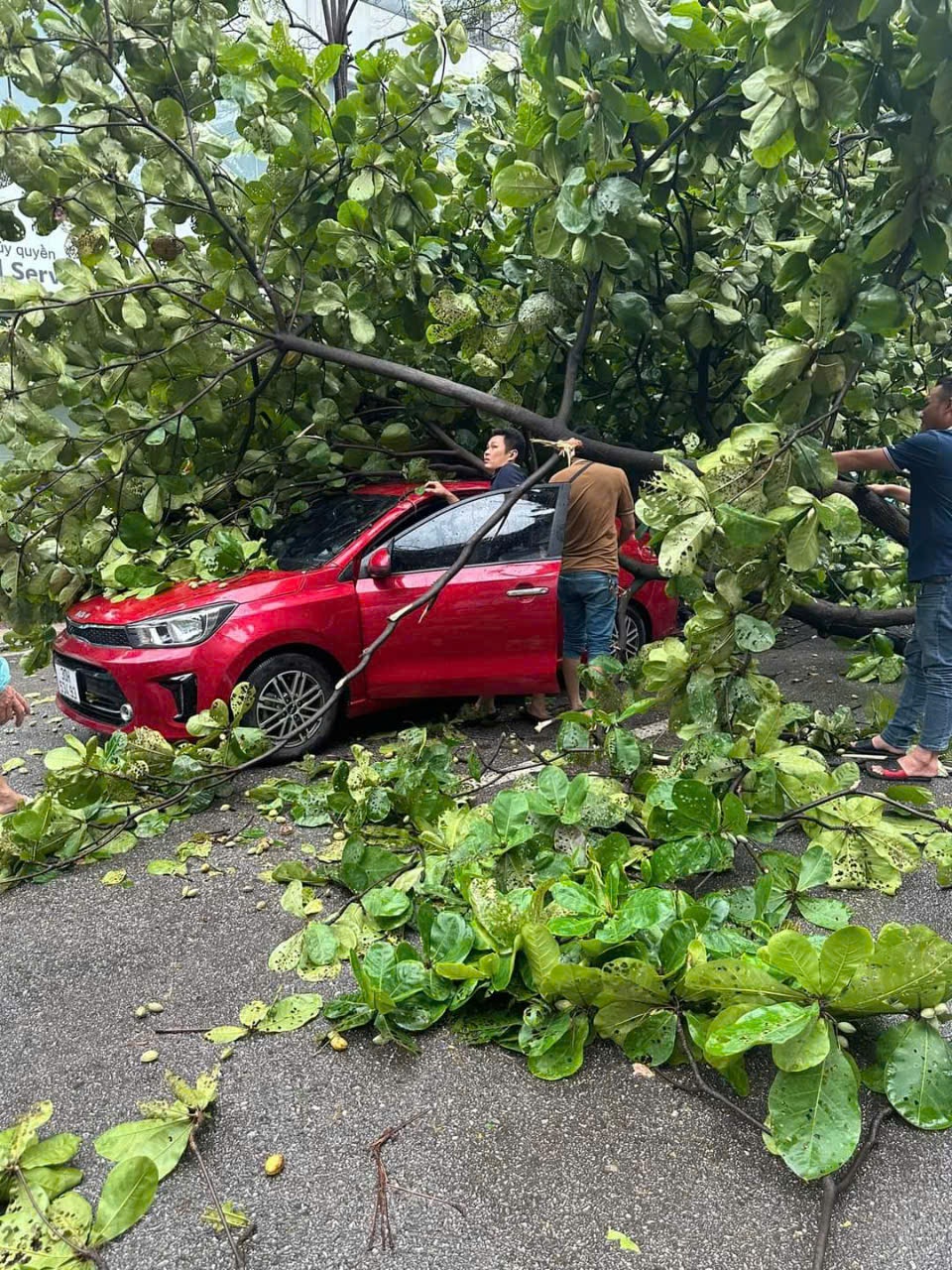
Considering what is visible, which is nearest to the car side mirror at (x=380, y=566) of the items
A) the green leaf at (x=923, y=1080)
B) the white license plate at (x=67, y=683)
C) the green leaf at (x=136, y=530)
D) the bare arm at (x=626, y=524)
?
the green leaf at (x=136, y=530)

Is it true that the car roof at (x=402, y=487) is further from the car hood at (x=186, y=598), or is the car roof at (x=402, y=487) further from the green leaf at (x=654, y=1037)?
the green leaf at (x=654, y=1037)

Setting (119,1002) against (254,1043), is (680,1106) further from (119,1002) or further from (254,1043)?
(119,1002)

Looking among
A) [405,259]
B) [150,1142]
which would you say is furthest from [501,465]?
[150,1142]

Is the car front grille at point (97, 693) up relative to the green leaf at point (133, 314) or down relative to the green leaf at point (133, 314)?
down

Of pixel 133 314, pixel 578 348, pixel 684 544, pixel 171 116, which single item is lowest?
pixel 684 544

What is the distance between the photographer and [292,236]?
4418mm

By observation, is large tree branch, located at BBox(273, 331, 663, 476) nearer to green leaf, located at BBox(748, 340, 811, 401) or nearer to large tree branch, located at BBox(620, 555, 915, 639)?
large tree branch, located at BBox(620, 555, 915, 639)

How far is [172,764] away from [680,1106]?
265 cm

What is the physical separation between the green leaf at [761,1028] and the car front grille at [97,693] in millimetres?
3646

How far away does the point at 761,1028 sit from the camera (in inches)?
71.6

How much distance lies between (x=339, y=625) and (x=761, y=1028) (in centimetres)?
359

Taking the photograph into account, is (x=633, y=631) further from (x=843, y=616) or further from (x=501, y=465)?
(x=501, y=465)

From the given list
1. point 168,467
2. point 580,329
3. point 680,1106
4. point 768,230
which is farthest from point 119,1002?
point 768,230

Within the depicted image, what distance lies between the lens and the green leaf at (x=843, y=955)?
1.82 m
